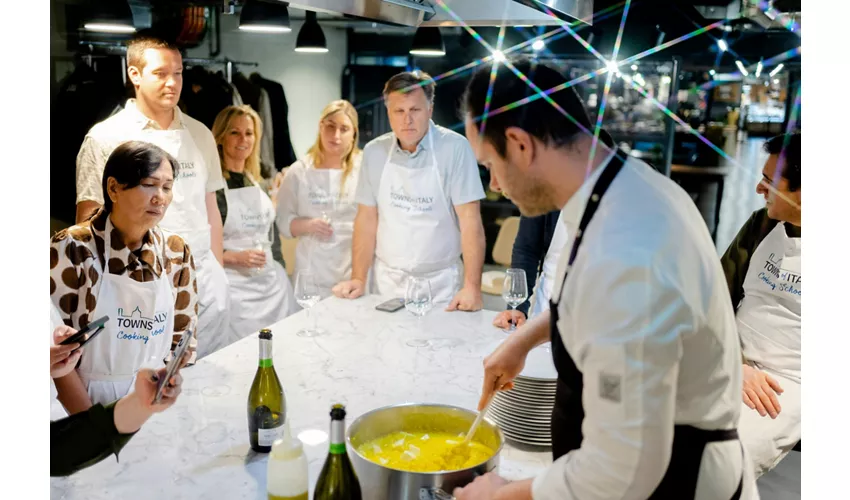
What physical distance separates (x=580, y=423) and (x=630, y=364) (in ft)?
0.82

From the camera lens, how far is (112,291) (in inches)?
74.7

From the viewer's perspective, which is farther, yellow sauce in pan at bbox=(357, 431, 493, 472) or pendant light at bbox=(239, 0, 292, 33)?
pendant light at bbox=(239, 0, 292, 33)

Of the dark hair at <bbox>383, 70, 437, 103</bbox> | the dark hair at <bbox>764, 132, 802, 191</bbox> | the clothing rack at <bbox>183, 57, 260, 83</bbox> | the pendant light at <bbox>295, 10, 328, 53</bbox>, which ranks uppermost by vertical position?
the pendant light at <bbox>295, 10, 328, 53</bbox>

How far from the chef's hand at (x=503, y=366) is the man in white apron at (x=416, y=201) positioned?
4.89 feet

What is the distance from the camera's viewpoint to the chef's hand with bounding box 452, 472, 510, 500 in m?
0.96

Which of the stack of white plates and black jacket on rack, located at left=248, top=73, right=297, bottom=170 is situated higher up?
black jacket on rack, located at left=248, top=73, right=297, bottom=170

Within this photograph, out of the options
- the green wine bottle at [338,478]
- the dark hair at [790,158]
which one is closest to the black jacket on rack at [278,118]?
the dark hair at [790,158]

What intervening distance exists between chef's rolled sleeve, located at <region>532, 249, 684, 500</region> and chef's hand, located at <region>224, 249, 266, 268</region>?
249cm

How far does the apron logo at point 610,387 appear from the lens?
0.88m

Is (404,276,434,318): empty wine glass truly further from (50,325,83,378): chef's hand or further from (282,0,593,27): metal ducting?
(50,325,83,378): chef's hand

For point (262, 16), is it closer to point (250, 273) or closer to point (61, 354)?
point (250, 273)

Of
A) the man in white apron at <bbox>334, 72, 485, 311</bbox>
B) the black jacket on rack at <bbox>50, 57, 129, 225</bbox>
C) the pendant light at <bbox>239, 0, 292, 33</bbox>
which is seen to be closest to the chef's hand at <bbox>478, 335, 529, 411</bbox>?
the man in white apron at <bbox>334, 72, 485, 311</bbox>

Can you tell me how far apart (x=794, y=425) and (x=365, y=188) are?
6.11 ft

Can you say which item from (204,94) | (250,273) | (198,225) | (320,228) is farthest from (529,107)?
(204,94)
